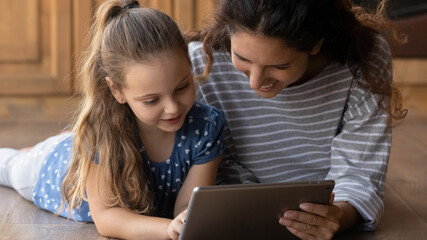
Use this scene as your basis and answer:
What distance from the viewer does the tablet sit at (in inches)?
48.6

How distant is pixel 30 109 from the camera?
321cm

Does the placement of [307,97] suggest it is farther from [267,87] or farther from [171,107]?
[171,107]

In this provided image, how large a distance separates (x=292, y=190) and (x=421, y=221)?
1.89 feet

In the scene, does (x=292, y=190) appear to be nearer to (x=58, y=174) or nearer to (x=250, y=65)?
(x=250, y=65)

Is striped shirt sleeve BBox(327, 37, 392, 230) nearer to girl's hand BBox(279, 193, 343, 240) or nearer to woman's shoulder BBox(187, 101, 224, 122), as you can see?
girl's hand BBox(279, 193, 343, 240)

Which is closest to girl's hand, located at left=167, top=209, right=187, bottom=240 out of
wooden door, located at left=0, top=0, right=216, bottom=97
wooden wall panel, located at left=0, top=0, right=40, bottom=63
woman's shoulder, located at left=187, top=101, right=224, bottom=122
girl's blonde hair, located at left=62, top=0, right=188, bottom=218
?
Answer: girl's blonde hair, located at left=62, top=0, right=188, bottom=218

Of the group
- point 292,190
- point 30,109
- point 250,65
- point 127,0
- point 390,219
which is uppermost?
point 127,0

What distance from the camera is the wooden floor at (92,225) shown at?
1565 millimetres

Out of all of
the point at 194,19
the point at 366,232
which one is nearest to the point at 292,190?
the point at 366,232

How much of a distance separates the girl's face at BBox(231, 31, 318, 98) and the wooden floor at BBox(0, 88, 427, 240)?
0.40 m

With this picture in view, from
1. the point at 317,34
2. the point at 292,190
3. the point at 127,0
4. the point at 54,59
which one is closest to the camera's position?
the point at 292,190

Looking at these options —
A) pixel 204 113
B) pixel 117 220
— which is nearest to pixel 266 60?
pixel 204 113

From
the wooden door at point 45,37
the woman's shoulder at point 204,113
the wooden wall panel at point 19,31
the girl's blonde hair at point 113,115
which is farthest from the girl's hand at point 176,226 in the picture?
the wooden wall panel at point 19,31

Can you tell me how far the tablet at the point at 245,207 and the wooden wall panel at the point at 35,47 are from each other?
190 centimetres
